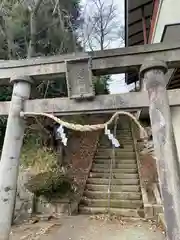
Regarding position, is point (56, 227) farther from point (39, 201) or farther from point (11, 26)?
→ point (11, 26)

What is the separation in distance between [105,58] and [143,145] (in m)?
8.41

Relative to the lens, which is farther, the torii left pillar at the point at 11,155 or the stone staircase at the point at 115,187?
the stone staircase at the point at 115,187

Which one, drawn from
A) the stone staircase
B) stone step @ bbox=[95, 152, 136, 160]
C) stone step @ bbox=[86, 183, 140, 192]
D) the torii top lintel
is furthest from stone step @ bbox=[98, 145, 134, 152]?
the torii top lintel

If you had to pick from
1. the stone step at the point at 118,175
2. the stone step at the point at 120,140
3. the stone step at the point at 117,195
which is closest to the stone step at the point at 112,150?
the stone step at the point at 120,140

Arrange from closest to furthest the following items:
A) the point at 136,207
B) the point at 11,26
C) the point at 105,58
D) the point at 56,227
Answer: the point at 105,58
the point at 56,227
the point at 136,207
the point at 11,26

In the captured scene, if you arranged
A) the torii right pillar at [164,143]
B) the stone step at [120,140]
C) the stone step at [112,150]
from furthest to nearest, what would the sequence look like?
the stone step at [120,140] < the stone step at [112,150] < the torii right pillar at [164,143]

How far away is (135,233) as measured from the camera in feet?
17.8

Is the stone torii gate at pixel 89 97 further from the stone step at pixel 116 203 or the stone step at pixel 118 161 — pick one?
the stone step at pixel 118 161

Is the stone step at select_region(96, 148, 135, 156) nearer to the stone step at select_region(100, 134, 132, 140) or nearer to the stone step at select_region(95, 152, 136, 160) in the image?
the stone step at select_region(95, 152, 136, 160)

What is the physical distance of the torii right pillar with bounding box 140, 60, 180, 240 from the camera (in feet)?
10.3

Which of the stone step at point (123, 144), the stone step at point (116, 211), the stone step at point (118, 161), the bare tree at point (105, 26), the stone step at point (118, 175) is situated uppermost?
the bare tree at point (105, 26)

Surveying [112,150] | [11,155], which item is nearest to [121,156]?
[112,150]

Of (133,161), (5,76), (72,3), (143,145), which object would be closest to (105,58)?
(5,76)

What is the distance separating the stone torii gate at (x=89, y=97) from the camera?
11.6 ft
